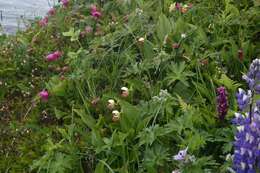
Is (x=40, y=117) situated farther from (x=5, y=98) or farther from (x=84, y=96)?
(x=5, y=98)

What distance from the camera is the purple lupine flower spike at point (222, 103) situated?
9.08 feet

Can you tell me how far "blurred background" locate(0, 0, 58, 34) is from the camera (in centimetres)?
709

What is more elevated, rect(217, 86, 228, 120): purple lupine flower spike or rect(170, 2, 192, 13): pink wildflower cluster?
rect(170, 2, 192, 13): pink wildflower cluster

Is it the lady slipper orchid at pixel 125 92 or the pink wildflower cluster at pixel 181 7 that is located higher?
the pink wildflower cluster at pixel 181 7

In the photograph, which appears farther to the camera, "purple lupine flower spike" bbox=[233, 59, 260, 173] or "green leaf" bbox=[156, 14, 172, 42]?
"green leaf" bbox=[156, 14, 172, 42]

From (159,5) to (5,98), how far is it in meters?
1.38

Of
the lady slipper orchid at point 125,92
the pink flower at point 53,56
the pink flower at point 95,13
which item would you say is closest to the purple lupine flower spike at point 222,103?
the lady slipper orchid at point 125,92

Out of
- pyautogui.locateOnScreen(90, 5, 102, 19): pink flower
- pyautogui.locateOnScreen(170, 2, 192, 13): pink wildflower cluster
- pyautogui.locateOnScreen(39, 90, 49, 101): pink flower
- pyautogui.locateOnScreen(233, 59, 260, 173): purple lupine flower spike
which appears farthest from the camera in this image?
pyautogui.locateOnScreen(90, 5, 102, 19): pink flower

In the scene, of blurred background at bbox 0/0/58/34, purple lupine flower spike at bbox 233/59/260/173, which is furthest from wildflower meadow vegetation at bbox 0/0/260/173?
blurred background at bbox 0/0/58/34

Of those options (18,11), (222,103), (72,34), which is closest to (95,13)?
(72,34)

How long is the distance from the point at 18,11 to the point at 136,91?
4.81m

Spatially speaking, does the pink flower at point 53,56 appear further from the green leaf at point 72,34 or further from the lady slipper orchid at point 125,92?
the lady slipper orchid at point 125,92

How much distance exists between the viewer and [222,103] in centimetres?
280

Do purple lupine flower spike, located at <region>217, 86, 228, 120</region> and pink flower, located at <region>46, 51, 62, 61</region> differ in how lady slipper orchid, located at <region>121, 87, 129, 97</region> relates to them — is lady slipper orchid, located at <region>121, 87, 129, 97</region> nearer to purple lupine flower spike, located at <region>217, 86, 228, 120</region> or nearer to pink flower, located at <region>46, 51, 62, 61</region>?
purple lupine flower spike, located at <region>217, 86, 228, 120</region>
